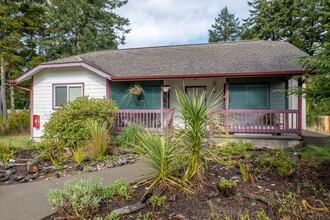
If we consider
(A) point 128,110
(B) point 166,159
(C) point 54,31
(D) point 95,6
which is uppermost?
(D) point 95,6

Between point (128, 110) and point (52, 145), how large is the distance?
334cm

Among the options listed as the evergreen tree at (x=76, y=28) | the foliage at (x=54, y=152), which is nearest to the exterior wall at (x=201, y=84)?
the foliage at (x=54, y=152)

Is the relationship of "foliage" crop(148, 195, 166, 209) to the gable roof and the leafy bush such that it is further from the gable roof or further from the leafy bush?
the gable roof

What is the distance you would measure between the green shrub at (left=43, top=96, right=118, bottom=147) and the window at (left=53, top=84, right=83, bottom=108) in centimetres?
193

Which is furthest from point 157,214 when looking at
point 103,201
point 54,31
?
point 54,31

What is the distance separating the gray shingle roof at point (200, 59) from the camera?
29.9ft

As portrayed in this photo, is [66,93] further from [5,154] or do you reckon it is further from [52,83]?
[5,154]

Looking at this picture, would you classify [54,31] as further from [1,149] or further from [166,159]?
[166,159]

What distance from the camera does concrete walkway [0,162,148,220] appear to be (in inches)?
120

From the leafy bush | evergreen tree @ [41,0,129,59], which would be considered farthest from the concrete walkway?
evergreen tree @ [41,0,129,59]

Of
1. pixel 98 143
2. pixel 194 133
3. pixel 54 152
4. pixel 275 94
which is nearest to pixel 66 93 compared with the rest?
pixel 54 152

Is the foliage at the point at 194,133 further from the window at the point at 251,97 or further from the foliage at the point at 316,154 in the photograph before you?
the window at the point at 251,97

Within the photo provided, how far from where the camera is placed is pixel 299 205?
9.47ft

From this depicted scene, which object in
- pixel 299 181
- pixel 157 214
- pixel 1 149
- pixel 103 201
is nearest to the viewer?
pixel 157 214
